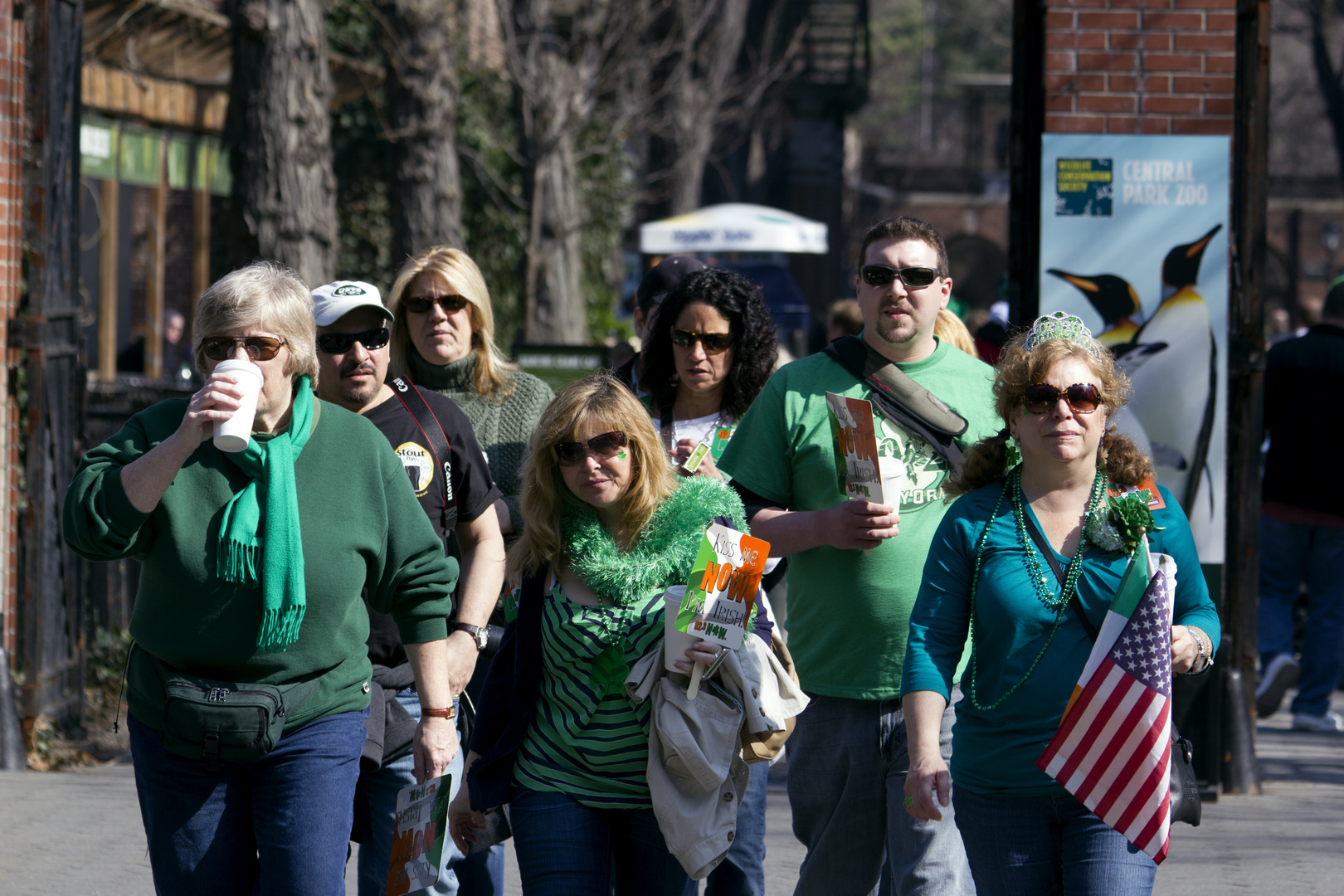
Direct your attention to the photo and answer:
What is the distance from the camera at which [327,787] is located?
3330 mm

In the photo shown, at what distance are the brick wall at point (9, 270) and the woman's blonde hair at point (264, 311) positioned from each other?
13.6 ft

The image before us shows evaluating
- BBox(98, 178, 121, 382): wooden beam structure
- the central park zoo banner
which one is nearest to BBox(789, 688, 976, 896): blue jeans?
the central park zoo banner

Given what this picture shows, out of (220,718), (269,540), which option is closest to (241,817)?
(220,718)

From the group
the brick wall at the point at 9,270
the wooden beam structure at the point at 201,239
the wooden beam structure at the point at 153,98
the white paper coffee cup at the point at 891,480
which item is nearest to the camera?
the white paper coffee cup at the point at 891,480

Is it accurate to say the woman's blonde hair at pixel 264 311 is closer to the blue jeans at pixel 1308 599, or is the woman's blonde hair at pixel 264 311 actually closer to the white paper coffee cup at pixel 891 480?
the white paper coffee cup at pixel 891 480

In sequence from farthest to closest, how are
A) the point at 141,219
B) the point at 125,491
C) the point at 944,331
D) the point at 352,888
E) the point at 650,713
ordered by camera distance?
the point at 141,219 → the point at 352,888 → the point at 944,331 → the point at 650,713 → the point at 125,491

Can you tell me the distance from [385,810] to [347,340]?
49.7 inches

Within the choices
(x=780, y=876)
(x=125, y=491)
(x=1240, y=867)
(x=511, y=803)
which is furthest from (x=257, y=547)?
(x=1240, y=867)

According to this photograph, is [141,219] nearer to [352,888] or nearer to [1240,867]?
[352,888]

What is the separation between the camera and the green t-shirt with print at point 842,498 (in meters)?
4.02

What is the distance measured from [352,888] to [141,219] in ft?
50.8

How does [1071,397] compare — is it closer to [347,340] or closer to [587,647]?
[587,647]

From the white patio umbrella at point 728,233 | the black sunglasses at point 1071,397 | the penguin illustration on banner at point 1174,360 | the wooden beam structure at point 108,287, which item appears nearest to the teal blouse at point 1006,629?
the black sunglasses at point 1071,397

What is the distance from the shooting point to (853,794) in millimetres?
4051
